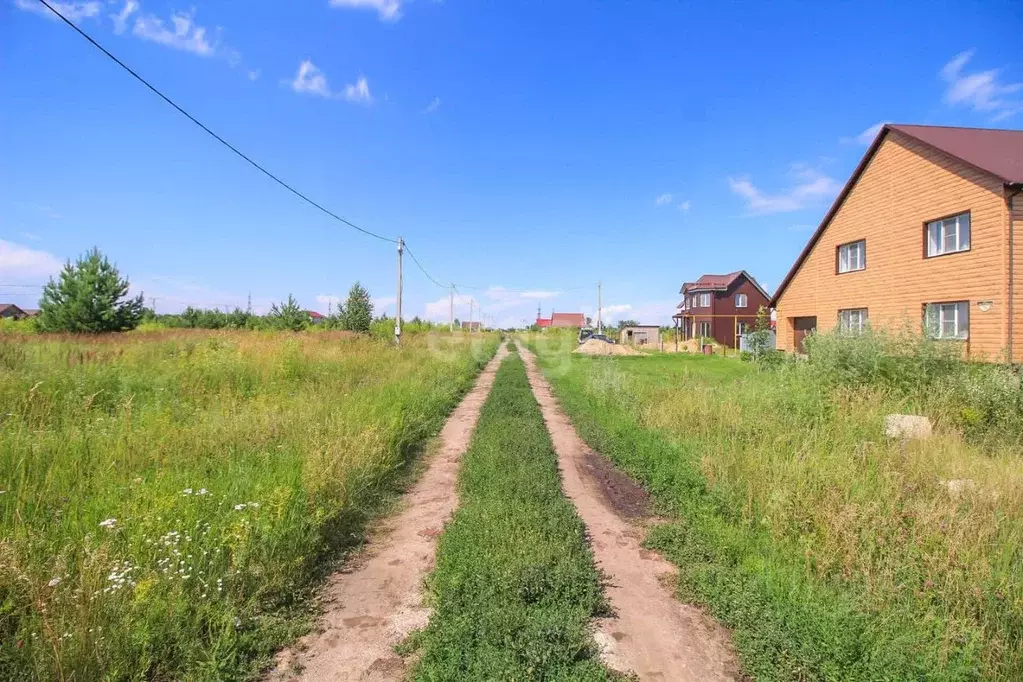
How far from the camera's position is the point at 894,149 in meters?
16.2

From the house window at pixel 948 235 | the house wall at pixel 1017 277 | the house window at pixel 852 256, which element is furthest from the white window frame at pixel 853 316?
the house wall at pixel 1017 277

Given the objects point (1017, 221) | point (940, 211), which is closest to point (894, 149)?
point (940, 211)

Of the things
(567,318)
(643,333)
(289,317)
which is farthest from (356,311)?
(567,318)

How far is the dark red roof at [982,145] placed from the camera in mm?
12609

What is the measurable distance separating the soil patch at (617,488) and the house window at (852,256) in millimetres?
16827

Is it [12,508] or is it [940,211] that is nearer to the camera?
[12,508]

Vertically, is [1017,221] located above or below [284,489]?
above

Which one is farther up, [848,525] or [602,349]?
[602,349]

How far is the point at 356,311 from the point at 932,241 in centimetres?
3667

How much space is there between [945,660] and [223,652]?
13.4 ft

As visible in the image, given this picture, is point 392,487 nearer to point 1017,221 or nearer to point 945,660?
point 945,660

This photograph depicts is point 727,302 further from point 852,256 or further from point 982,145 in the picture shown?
point 982,145

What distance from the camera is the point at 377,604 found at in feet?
11.0

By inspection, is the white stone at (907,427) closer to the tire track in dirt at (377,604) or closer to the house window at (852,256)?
the tire track in dirt at (377,604)
